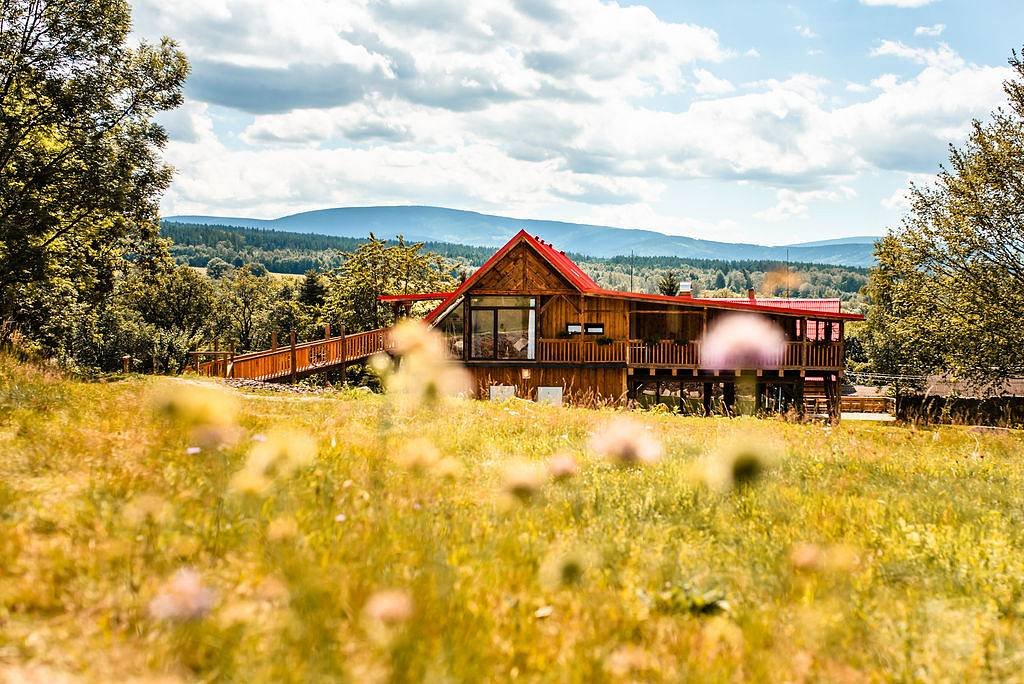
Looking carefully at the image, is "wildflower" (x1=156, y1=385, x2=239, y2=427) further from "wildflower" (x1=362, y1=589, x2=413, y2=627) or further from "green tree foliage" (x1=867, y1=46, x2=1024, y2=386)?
"green tree foliage" (x1=867, y1=46, x2=1024, y2=386)

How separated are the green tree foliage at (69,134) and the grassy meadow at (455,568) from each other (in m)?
19.9

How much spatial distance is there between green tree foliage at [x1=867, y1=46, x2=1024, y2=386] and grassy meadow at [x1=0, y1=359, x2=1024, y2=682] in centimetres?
2222

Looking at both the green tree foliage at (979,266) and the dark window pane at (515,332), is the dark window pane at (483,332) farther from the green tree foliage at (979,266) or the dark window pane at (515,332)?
the green tree foliage at (979,266)

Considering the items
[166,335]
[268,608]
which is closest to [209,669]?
[268,608]

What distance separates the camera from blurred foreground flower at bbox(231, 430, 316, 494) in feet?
13.0

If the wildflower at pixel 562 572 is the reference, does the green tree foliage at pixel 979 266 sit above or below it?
above

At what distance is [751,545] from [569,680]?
225cm

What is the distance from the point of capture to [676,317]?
30.9m

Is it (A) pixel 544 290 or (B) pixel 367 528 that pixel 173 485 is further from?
(A) pixel 544 290

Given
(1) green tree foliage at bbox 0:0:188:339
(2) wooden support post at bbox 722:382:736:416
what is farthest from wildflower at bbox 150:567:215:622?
(2) wooden support post at bbox 722:382:736:416

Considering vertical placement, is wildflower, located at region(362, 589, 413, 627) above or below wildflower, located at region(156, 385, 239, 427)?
below

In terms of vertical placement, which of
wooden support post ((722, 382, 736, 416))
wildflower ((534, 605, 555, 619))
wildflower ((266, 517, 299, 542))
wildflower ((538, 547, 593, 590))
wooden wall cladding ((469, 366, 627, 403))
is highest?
wildflower ((266, 517, 299, 542))

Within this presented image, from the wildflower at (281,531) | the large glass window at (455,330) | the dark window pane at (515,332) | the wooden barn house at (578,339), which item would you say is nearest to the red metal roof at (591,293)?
the wooden barn house at (578,339)

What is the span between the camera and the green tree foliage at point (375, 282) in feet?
159
